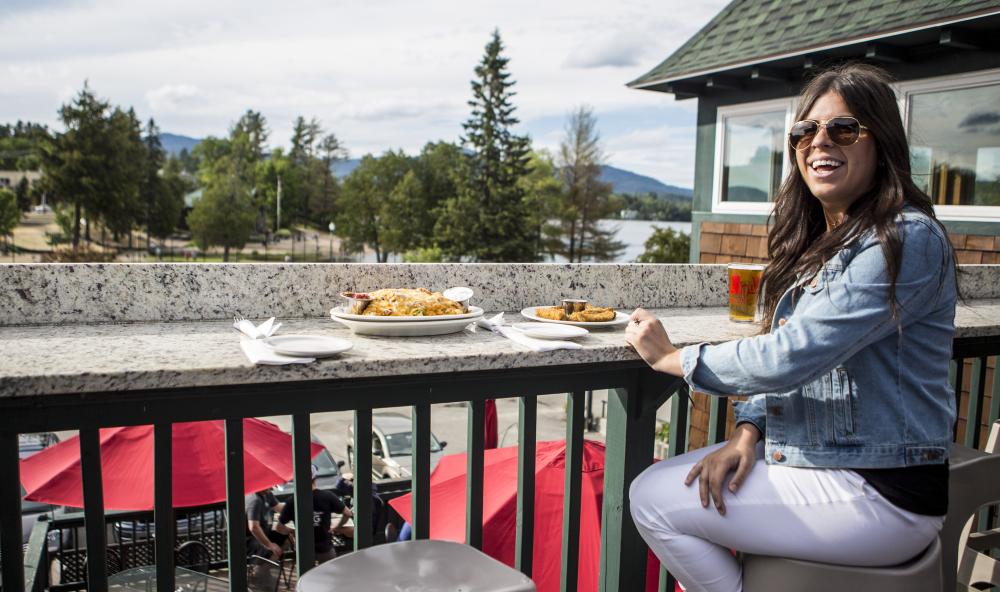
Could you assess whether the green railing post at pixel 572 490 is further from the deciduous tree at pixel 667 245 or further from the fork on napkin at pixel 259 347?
the deciduous tree at pixel 667 245

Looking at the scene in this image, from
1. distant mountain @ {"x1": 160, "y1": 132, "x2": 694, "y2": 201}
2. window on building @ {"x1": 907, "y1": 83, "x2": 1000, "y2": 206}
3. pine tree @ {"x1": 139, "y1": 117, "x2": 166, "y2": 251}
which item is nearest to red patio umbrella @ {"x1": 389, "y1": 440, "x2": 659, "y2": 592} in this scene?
window on building @ {"x1": 907, "y1": 83, "x2": 1000, "y2": 206}

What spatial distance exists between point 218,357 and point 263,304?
65 centimetres

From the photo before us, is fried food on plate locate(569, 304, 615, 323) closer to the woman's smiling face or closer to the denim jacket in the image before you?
the denim jacket

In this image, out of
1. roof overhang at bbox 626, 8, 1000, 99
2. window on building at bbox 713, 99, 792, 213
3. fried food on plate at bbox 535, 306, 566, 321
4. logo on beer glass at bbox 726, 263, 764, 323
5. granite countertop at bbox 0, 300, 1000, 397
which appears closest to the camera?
granite countertop at bbox 0, 300, 1000, 397

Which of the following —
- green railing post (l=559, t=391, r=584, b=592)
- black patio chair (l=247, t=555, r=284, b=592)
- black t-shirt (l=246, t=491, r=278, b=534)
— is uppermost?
green railing post (l=559, t=391, r=584, b=592)

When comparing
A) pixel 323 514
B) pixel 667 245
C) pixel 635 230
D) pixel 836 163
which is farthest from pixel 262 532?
pixel 635 230

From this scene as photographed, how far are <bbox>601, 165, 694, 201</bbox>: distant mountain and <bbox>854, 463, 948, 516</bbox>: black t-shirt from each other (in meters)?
54.8

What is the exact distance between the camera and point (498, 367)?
1.64 m

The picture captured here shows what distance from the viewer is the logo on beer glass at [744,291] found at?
2.22 meters

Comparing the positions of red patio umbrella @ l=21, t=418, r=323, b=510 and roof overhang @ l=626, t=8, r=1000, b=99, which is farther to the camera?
roof overhang @ l=626, t=8, r=1000, b=99

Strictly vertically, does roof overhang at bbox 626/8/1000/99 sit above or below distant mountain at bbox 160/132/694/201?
below

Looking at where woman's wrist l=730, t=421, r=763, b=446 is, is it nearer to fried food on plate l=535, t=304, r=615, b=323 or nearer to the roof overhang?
fried food on plate l=535, t=304, r=615, b=323

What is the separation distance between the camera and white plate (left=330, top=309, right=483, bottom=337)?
1.81 m

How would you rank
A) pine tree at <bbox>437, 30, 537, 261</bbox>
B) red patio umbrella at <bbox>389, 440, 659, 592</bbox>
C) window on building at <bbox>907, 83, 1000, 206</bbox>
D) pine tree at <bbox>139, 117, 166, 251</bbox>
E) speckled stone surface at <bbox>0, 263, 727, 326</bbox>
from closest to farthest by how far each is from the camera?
speckled stone surface at <bbox>0, 263, 727, 326</bbox> → red patio umbrella at <bbox>389, 440, 659, 592</bbox> → window on building at <bbox>907, 83, 1000, 206</bbox> → pine tree at <bbox>437, 30, 537, 261</bbox> → pine tree at <bbox>139, 117, 166, 251</bbox>
